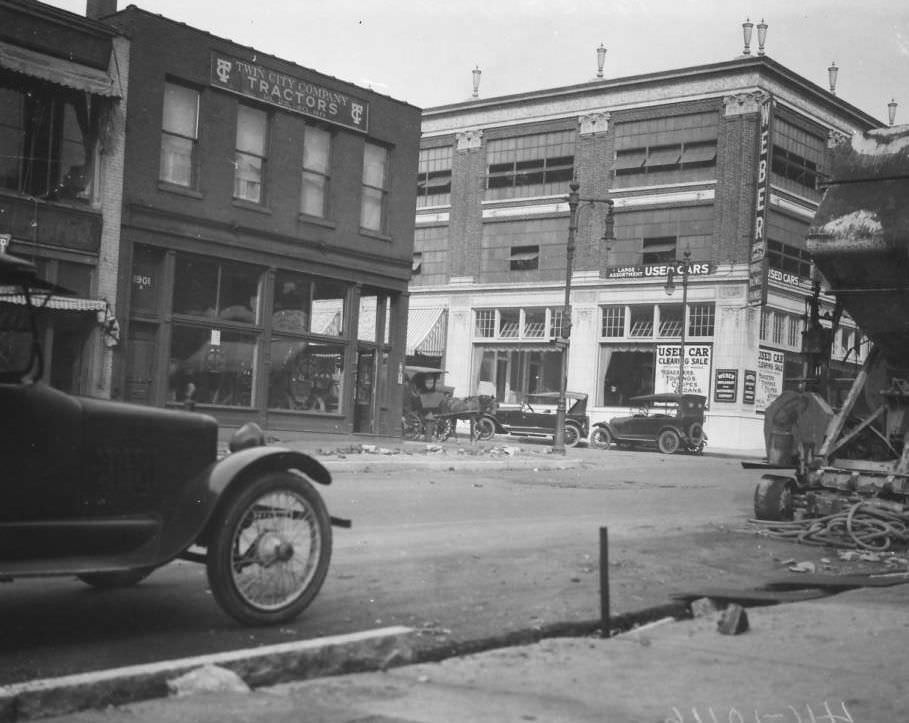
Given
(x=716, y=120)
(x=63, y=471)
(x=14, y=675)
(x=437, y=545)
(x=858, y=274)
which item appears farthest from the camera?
(x=716, y=120)

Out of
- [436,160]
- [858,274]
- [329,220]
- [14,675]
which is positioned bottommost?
[14,675]

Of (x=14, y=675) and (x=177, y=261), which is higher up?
(x=177, y=261)

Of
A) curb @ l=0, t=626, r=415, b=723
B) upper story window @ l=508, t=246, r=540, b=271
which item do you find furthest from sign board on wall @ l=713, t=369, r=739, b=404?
curb @ l=0, t=626, r=415, b=723

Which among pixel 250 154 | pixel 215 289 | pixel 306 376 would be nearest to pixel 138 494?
pixel 215 289

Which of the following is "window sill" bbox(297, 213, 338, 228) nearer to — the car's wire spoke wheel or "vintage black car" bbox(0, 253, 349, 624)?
the car's wire spoke wheel

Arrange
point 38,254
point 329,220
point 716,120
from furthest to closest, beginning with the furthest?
point 716,120
point 329,220
point 38,254

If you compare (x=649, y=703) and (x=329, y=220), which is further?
(x=329, y=220)

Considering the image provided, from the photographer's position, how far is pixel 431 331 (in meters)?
48.5

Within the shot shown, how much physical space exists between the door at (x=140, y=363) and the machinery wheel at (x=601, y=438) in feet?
58.0

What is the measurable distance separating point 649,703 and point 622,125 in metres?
42.2

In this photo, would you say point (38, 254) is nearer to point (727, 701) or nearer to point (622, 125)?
point (727, 701)

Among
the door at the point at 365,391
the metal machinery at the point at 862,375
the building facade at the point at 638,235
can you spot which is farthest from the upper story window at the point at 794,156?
the metal machinery at the point at 862,375

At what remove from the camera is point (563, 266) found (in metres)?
45.7

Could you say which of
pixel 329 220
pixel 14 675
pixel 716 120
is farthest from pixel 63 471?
pixel 716 120
